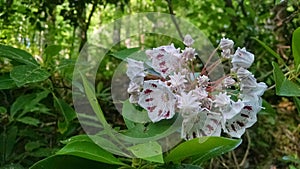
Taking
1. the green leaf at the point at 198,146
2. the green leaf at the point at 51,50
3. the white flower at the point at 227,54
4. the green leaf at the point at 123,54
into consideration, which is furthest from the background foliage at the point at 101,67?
the green leaf at the point at 198,146

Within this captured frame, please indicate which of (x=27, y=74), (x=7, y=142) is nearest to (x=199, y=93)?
(x=27, y=74)

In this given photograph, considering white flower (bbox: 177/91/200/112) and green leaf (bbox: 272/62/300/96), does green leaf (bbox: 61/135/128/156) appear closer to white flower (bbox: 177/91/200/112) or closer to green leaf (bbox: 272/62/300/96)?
white flower (bbox: 177/91/200/112)

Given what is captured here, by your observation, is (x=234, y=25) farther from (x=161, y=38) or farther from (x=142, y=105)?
(x=142, y=105)

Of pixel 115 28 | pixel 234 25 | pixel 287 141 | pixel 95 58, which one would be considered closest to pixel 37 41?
pixel 115 28

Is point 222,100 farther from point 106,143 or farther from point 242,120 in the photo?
point 106,143

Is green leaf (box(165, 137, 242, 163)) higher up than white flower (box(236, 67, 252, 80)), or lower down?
lower down

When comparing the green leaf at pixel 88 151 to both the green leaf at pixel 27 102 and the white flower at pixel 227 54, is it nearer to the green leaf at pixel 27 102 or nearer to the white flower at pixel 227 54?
the white flower at pixel 227 54

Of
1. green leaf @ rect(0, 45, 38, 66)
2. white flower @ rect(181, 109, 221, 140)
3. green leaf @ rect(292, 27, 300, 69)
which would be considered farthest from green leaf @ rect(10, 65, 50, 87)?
green leaf @ rect(292, 27, 300, 69)
